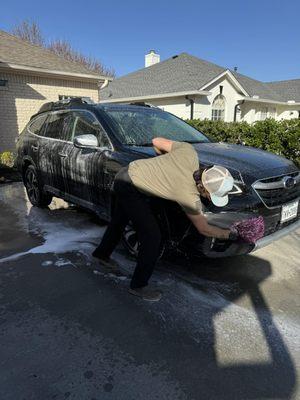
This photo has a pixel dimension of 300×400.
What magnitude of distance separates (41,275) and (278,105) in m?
24.3

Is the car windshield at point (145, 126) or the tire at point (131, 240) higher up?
the car windshield at point (145, 126)

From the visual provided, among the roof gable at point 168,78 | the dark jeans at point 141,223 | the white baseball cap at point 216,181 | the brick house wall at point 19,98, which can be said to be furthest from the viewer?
the roof gable at point 168,78

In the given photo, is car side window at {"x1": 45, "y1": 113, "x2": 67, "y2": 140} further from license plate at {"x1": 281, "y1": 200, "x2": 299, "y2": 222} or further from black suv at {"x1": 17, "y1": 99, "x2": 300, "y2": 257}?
license plate at {"x1": 281, "y1": 200, "x2": 299, "y2": 222}

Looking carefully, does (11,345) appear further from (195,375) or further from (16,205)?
(16,205)

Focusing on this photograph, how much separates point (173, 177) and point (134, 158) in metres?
0.98

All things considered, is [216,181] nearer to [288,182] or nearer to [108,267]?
[288,182]

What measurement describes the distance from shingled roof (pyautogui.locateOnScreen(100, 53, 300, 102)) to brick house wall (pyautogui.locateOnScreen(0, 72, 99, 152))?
7.88m

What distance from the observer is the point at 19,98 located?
11586 millimetres

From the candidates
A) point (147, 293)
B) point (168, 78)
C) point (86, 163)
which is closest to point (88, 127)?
point (86, 163)

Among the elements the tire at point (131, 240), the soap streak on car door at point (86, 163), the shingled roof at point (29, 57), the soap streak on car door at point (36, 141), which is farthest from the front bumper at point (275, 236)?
the shingled roof at point (29, 57)

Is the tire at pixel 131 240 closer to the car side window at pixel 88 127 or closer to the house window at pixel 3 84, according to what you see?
the car side window at pixel 88 127

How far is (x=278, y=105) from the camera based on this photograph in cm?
2478

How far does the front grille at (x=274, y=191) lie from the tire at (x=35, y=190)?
3769 millimetres

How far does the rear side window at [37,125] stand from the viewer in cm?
584
